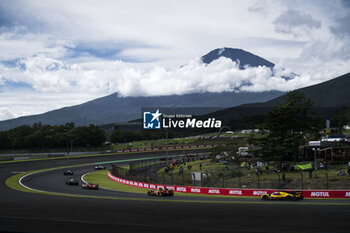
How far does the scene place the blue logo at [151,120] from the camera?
234ft

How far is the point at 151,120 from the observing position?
7162cm

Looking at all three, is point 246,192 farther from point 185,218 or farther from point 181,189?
point 185,218

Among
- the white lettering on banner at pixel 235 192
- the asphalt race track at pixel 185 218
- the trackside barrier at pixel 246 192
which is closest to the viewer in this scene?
the asphalt race track at pixel 185 218

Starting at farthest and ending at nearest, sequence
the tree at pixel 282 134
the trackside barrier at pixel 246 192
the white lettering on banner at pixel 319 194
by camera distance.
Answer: the tree at pixel 282 134
the white lettering on banner at pixel 319 194
the trackside barrier at pixel 246 192

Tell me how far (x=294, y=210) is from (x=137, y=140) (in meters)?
141

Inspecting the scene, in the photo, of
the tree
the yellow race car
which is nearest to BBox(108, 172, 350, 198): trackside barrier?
the yellow race car

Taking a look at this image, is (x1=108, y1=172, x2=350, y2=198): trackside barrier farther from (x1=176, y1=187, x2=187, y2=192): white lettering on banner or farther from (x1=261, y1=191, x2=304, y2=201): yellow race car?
(x1=261, y1=191, x2=304, y2=201): yellow race car

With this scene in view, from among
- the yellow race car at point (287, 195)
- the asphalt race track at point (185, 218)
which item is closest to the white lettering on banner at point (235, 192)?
the yellow race car at point (287, 195)

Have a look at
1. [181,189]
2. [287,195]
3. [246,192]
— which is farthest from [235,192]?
[181,189]

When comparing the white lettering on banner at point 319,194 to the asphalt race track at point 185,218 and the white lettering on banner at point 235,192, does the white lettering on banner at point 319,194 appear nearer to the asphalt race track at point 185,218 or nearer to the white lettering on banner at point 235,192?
the asphalt race track at point 185,218

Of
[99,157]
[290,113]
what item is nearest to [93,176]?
[99,157]

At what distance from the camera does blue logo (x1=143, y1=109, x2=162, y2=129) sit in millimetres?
71250

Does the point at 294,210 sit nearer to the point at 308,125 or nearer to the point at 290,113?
the point at 290,113

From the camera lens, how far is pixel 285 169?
48.5m
